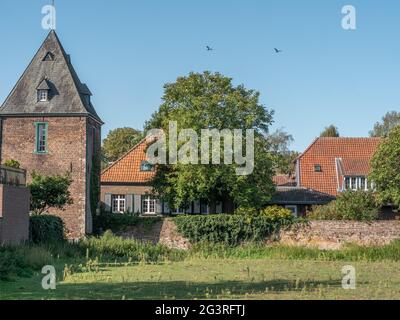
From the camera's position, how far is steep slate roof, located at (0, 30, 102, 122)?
149ft

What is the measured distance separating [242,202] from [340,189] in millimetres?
Result: 14015

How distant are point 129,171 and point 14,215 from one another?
23229mm

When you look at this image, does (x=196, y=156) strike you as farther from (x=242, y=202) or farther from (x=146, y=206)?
(x=146, y=206)

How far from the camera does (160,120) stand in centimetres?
4862

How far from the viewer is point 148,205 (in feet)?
174

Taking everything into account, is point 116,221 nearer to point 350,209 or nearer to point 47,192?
point 47,192

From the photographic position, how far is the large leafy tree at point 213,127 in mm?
44312

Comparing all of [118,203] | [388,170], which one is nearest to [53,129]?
[118,203]

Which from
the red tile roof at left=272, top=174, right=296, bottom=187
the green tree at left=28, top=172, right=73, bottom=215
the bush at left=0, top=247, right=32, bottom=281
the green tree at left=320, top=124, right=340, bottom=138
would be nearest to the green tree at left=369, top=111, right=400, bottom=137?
the green tree at left=320, top=124, right=340, bottom=138

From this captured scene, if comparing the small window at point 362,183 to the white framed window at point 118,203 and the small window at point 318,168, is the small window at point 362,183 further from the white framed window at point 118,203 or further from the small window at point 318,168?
the white framed window at point 118,203

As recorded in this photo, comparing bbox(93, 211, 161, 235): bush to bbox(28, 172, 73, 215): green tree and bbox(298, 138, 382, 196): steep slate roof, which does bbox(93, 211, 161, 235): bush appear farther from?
bbox(298, 138, 382, 196): steep slate roof

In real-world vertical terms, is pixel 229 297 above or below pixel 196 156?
below
